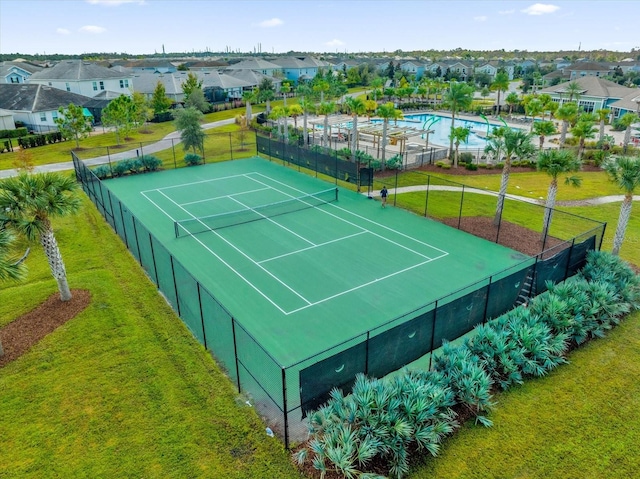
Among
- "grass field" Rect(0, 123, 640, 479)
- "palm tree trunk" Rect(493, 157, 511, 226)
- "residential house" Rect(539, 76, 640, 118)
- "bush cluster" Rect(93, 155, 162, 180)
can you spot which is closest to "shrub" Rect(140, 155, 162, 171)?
"bush cluster" Rect(93, 155, 162, 180)

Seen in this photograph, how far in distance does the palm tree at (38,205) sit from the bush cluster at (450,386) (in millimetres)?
10285

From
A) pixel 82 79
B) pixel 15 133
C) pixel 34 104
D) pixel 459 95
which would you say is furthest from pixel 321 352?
pixel 82 79

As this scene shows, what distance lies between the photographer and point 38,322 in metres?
14.1

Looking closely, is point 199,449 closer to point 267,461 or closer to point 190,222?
point 267,461

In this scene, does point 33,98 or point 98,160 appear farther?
point 33,98

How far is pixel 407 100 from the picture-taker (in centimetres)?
7969

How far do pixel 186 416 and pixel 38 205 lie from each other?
8003mm

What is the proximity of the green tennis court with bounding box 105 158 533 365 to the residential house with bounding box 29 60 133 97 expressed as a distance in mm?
41204

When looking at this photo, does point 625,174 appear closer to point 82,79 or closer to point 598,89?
point 598,89

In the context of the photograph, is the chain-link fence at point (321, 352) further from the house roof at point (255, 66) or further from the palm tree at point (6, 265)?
the house roof at point (255, 66)

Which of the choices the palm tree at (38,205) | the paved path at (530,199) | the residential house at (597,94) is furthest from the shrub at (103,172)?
the residential house at (597,94)

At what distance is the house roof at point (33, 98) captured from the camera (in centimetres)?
4950

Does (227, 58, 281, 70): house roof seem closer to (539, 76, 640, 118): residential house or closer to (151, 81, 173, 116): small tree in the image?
(151, 81, 173, 116): small tree

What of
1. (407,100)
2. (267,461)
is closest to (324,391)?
(267,461)
